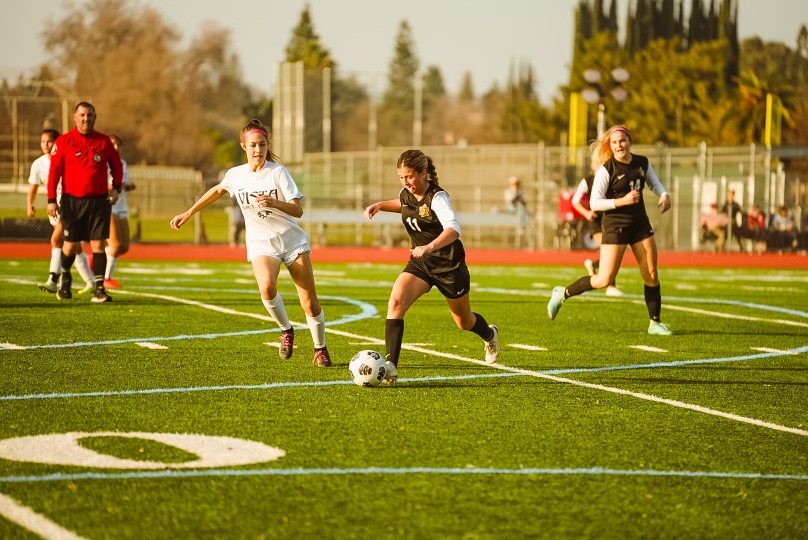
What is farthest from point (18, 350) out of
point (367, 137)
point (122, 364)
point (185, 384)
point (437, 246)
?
point (367, 137)

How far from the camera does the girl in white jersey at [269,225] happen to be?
29.9 feet

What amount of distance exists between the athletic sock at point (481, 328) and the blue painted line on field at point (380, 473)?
135 inches

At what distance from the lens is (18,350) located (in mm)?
9703

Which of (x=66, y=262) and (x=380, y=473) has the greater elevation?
(x=66, y=262)

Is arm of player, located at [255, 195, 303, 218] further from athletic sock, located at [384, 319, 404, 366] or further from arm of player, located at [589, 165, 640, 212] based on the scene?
arm of player, located at [589, 165, 640, 212]

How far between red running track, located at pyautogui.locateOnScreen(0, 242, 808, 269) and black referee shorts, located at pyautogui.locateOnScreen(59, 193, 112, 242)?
11364mm

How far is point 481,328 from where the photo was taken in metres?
9.26

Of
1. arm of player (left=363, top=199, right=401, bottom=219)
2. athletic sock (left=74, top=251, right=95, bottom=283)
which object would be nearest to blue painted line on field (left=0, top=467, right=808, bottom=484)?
arm of player (left=363, top=199, right=401, bottom=219)

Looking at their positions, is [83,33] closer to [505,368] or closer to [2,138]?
[2,138]

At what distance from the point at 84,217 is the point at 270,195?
525 cm

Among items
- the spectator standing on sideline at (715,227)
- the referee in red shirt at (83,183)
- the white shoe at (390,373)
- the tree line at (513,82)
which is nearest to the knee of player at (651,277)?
the white shoe at (390,373)

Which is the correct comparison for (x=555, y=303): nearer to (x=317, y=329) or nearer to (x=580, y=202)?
(x=580, y=202)

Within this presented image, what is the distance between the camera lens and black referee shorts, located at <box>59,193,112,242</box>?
13586 millimetres

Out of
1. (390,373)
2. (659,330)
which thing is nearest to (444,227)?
(390,373)
